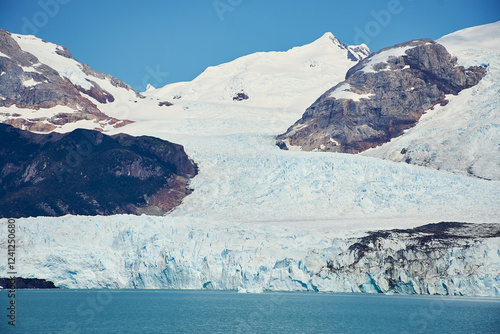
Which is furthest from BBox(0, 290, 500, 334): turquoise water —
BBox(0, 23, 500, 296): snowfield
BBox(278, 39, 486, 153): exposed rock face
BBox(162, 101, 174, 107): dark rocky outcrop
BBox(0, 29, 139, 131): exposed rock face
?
BBox(162, 101, 174, 107): dark rocky outcrop

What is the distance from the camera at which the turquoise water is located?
118 ft

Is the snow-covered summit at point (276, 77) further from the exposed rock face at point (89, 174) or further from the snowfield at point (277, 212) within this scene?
the exposed rock face at point (89, 174)

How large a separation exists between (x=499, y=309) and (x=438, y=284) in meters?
6.48

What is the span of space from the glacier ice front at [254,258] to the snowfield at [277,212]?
0.35 feet

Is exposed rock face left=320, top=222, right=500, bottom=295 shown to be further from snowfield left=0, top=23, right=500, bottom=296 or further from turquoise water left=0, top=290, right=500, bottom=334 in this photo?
turquoise water left=0, top=290, right=500, bottom=334

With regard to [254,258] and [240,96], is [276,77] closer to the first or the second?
[240,96]

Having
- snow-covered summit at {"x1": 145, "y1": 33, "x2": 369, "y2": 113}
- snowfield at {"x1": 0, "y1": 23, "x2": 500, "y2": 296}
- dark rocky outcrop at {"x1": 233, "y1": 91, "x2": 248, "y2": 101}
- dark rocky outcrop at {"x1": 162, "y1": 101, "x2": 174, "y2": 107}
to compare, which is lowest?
snowfield at {"x1": 0, "y1": 23, "x2": 500, "y2": 296}

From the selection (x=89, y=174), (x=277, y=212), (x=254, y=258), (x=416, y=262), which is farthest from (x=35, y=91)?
(x=416, y=262)

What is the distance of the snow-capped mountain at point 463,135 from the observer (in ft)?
268

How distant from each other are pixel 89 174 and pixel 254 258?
42939 millimetres

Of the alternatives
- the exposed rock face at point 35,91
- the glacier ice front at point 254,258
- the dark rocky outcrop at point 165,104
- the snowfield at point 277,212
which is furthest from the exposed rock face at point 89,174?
the dark rocky outcrop at point 165,104

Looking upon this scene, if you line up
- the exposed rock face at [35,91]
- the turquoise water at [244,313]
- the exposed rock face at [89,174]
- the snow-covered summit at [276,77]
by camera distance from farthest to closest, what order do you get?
the snow-covered summit at [276,77] → the exposed rock face at [35,91] → the exposed rock face at [89,174] → the turquoise water at [244,313]

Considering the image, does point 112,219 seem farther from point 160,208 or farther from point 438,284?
point 438,284

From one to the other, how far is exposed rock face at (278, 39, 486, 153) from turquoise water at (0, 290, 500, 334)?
4938 centimetres
